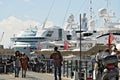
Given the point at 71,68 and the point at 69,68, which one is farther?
the point at 69,68

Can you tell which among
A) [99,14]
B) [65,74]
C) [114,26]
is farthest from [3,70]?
[99,14]

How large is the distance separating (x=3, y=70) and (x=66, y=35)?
66632 millimetres

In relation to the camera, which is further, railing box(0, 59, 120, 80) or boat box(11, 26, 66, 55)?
boat box(11, 26, 66, 55)

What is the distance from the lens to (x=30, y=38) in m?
97.9

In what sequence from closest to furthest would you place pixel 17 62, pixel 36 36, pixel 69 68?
pixel 17 62 → pixel 69 68 → pixel 36 36

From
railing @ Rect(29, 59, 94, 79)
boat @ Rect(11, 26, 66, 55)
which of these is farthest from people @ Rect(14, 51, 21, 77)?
boat @ Rect(11, 26, 66, 55)

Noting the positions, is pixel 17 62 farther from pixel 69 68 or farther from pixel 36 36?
pixel 36 36

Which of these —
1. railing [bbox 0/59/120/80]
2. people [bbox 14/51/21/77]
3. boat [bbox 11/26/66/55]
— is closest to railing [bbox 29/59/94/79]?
railing [bbox 0/59/120/80]

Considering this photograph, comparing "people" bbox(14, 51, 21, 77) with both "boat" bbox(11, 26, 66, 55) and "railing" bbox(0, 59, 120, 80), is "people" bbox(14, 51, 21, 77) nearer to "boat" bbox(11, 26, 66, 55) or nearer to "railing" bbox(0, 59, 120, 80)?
"railing" bbox(0, 59, 120, 80)

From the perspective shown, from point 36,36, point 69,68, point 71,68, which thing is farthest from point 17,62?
point 36,36

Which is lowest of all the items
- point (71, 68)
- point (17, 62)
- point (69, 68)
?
point (69, 68)

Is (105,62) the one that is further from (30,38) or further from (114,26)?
(30,38)

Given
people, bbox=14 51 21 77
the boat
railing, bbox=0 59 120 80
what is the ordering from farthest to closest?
the boat → people, bbox=14 51 21 77 → railing, bbox=0 59 120 80

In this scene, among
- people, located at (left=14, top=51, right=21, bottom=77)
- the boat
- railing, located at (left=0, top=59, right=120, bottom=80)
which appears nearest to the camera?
railing, located at (left=0, top=59, right=120, bottom=80)
